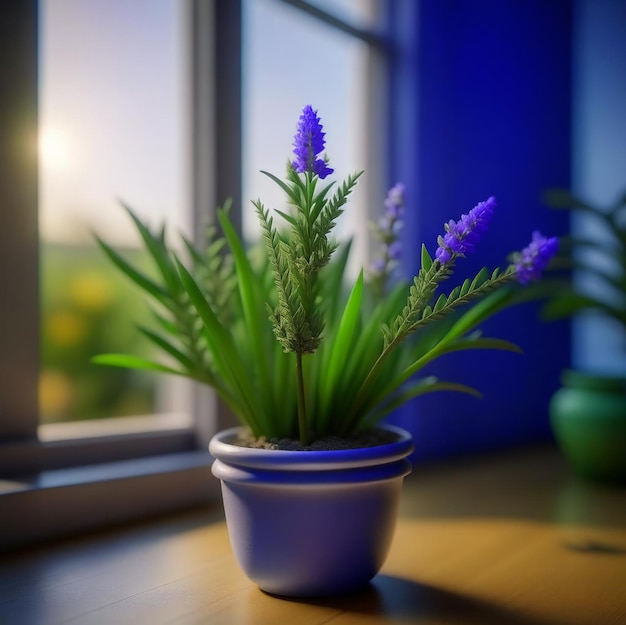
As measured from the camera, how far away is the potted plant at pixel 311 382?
616mm

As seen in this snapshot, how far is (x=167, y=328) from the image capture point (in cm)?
83

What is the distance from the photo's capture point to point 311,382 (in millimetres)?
727

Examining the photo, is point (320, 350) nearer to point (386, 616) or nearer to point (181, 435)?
point (386, 616)

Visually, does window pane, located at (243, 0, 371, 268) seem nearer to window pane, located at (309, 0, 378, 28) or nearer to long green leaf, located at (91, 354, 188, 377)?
window pane, located at (309, 0, 378, 28)

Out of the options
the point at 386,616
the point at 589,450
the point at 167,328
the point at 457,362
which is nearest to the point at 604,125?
the point at 457,362

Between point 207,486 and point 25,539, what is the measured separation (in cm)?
28

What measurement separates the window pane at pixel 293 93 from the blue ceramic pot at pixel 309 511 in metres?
0.58

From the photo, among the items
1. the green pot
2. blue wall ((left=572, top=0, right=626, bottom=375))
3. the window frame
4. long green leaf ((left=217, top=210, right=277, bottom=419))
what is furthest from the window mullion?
blue wall ((left=572, top=0, right=626, bottom=375))

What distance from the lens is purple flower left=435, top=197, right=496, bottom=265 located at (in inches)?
24.0

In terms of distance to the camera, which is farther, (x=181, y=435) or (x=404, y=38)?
(x=404, y=38)

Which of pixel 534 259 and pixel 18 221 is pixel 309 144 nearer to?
pixel 534 259

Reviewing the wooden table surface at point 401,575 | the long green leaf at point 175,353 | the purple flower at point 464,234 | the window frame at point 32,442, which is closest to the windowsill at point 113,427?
the window frame at point 32,442

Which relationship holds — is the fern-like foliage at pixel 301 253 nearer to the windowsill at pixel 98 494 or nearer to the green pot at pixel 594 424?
the windowsill at pixel 98 494

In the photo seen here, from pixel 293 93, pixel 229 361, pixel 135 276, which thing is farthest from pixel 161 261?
pixel 293 93
